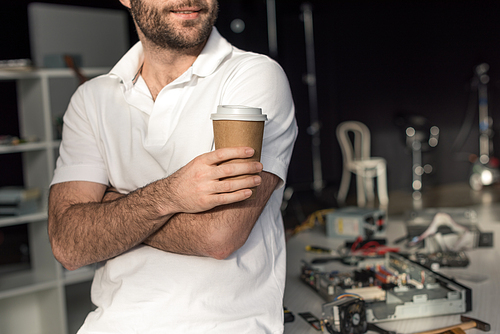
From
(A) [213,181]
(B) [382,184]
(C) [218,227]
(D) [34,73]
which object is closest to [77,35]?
(D) [34,73]

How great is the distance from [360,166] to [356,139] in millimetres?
713

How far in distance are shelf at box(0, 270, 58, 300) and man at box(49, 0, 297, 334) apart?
202cm

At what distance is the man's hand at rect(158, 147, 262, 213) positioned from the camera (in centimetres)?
80

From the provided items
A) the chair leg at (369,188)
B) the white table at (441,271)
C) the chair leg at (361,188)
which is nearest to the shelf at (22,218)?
the white table at (441,271)

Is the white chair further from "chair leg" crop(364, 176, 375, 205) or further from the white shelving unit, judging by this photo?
the white shelving unit

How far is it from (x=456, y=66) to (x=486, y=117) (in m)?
0.86

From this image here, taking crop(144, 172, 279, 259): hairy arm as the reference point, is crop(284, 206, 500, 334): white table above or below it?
below

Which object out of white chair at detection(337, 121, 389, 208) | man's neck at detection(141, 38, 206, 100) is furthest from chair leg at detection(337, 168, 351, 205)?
man's neck at detection(141, 38, 206, 100)

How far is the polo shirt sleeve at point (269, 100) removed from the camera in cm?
104

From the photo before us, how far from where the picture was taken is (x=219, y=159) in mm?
814

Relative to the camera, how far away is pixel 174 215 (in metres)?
1.03

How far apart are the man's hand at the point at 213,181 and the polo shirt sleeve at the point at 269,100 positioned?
19cm

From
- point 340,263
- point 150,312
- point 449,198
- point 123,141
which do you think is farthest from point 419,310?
point 449,198

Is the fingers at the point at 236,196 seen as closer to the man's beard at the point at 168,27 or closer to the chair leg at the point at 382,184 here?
the man's beard at the point at 168,27
